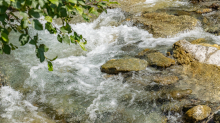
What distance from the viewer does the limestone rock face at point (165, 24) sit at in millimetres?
7914

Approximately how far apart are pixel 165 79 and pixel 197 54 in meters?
1.54

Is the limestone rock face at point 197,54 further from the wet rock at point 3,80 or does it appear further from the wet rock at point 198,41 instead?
the wet rock at point 3,80

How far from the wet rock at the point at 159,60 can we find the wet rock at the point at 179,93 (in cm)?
131

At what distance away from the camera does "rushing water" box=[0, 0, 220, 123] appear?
403 cm

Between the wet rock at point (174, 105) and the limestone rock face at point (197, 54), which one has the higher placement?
the limestone rock face at point (197, 54)

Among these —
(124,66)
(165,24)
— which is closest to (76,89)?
(124,66)

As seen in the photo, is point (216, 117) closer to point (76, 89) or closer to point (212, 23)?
point (76, 89)

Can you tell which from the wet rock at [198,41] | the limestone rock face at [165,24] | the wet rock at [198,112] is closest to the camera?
the wet rock at [198,112]

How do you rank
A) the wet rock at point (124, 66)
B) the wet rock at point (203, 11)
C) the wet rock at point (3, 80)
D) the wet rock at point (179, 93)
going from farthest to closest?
the wet rock at point (203, 11) → the wet rock at point (124, 66) → the wet rock at point (3, 80) → the wet rock at point (179, 93)

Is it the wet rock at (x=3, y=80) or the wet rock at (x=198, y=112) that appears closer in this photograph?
the wet rock at (x=198, y=112)

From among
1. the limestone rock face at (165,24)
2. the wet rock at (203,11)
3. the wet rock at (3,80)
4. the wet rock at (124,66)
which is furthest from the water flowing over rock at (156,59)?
the wet rock at (203,11)

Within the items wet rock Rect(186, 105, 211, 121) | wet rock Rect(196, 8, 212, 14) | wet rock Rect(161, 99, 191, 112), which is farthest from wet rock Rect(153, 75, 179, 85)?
wet rock Rect(196, 8, 212, 14)

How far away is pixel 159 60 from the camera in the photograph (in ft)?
19.0

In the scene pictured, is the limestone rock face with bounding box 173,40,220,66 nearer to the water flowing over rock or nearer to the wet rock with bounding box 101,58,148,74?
the water flowing over rock
